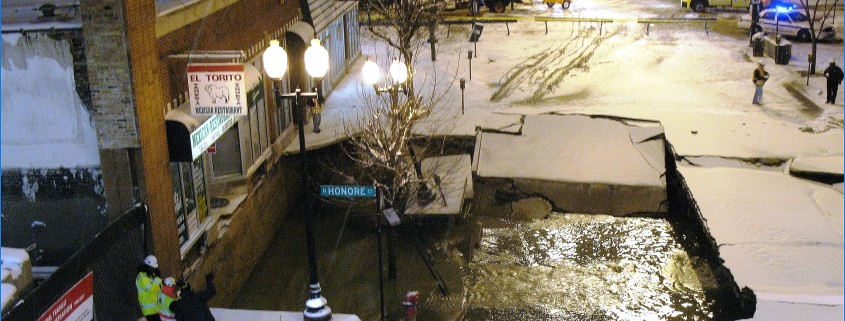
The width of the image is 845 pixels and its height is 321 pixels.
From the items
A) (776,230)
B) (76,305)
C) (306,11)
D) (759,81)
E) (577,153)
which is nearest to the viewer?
(76,305)

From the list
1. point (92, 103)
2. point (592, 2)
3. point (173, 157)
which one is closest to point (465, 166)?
point (173, 157)

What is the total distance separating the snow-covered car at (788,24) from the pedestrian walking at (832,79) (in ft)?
28.0

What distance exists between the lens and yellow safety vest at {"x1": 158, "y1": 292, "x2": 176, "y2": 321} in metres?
10.1

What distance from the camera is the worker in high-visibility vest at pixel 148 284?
10117 millimetres

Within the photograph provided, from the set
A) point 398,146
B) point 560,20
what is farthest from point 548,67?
point 398,146

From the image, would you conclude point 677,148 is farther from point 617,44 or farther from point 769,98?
point 617,44

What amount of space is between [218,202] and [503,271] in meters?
A: 5.24

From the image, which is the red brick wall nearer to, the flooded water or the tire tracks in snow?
the flooded water

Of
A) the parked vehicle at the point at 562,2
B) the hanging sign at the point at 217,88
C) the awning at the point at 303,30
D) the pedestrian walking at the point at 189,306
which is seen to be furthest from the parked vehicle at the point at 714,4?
the pedestrian walking at the point at 189,306

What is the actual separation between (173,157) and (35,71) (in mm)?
2125

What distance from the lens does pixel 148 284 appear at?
398 inches

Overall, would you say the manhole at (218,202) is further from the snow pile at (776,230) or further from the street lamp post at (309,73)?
the snow pile at (776,230)

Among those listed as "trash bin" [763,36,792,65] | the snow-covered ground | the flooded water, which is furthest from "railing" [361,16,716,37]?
the flooded water

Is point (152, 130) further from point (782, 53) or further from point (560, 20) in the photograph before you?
point (560, 20)
